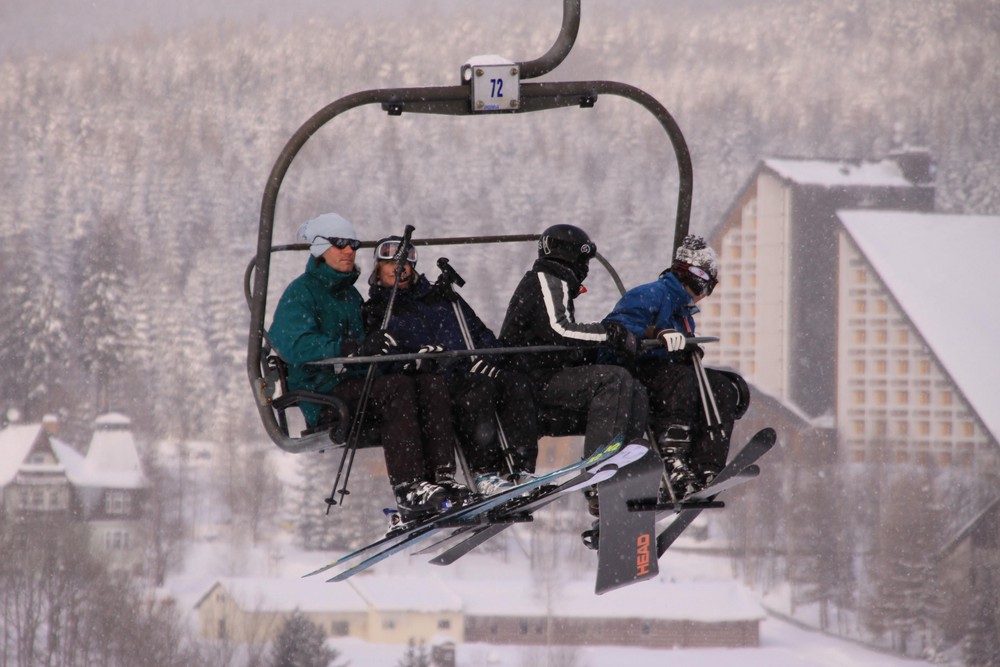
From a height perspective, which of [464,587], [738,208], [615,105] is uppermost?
[615,105]

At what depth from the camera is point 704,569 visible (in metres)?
53.5

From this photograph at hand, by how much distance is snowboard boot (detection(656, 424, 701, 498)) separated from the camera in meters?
5.36

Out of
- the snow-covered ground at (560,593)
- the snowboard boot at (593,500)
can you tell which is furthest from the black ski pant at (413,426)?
the snow-covered ground at (560,593)

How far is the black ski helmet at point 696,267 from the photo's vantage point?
17.5ft

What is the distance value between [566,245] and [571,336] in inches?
13.7

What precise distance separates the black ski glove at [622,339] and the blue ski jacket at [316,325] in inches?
37.4

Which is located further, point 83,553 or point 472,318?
point 83,553

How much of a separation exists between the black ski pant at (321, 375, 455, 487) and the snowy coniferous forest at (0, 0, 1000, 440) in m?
48.6

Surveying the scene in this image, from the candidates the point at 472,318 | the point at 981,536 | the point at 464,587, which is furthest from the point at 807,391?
the point at 472,318

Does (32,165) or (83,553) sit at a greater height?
(32,165)

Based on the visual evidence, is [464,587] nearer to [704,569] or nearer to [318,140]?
[704,569]

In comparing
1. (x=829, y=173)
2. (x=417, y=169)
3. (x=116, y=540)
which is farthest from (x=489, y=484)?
(x=829, y=173)

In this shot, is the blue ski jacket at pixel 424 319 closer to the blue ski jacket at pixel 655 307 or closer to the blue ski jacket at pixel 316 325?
the blue ski jacket at pixel 316 325

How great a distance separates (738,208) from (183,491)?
2615cm
